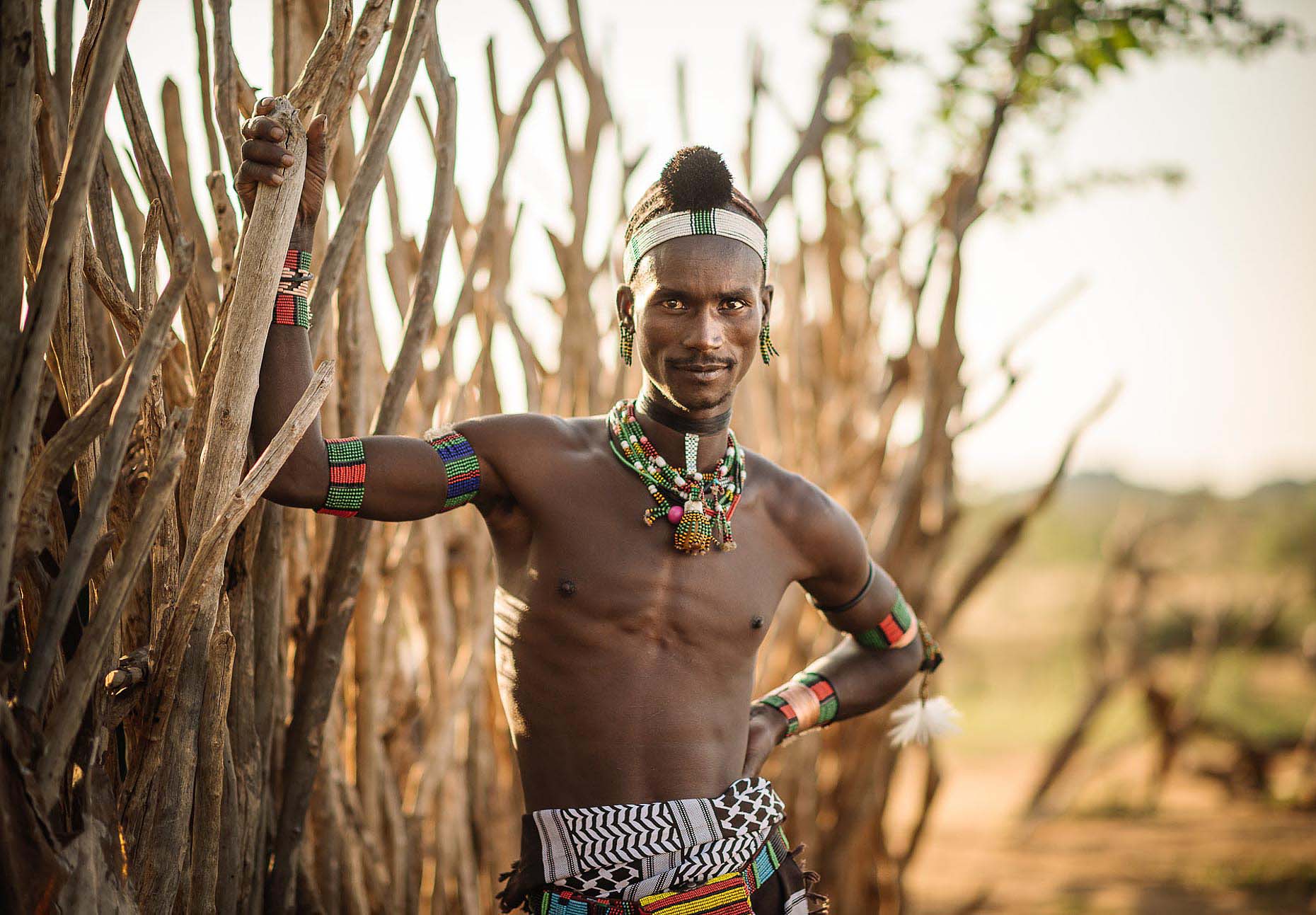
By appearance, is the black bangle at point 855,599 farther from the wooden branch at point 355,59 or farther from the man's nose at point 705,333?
the wooden branch at point 355,59

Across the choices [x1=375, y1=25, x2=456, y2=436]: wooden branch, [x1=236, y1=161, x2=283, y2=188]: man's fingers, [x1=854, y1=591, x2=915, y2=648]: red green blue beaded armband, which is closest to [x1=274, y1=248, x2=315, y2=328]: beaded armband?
[x1=236, y1=161, x2=283, y2=188]: man's fingers

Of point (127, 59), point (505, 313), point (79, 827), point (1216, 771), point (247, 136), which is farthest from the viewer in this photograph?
point (1216, 771)

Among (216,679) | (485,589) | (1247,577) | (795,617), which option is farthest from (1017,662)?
(216,679)

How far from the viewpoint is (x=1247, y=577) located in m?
17.1

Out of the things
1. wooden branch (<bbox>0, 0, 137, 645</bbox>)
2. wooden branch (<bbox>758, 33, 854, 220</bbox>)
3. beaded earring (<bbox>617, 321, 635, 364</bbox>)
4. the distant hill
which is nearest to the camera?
wooden branch (<bbox>0, 0, 137, 645</bbox>)

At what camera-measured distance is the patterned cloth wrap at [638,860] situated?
1648 millimetres

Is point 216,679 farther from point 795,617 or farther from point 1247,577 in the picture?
point 1247,577

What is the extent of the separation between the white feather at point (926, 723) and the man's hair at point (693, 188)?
1059 mm

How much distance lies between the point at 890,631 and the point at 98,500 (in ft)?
4.68

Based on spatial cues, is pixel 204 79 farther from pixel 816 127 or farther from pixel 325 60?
pixel 816 127

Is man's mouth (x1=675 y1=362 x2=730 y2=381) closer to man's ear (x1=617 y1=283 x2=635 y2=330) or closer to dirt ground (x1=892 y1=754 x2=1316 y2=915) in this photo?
man's ear (x1=617 y1=283 x2=635 y2=330)

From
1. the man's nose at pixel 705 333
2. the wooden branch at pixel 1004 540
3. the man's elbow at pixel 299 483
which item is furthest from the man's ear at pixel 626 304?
the wooden branch at pixel 1004 540

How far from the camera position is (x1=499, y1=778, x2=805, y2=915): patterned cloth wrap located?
1.65 m

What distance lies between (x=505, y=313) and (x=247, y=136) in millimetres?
1084
